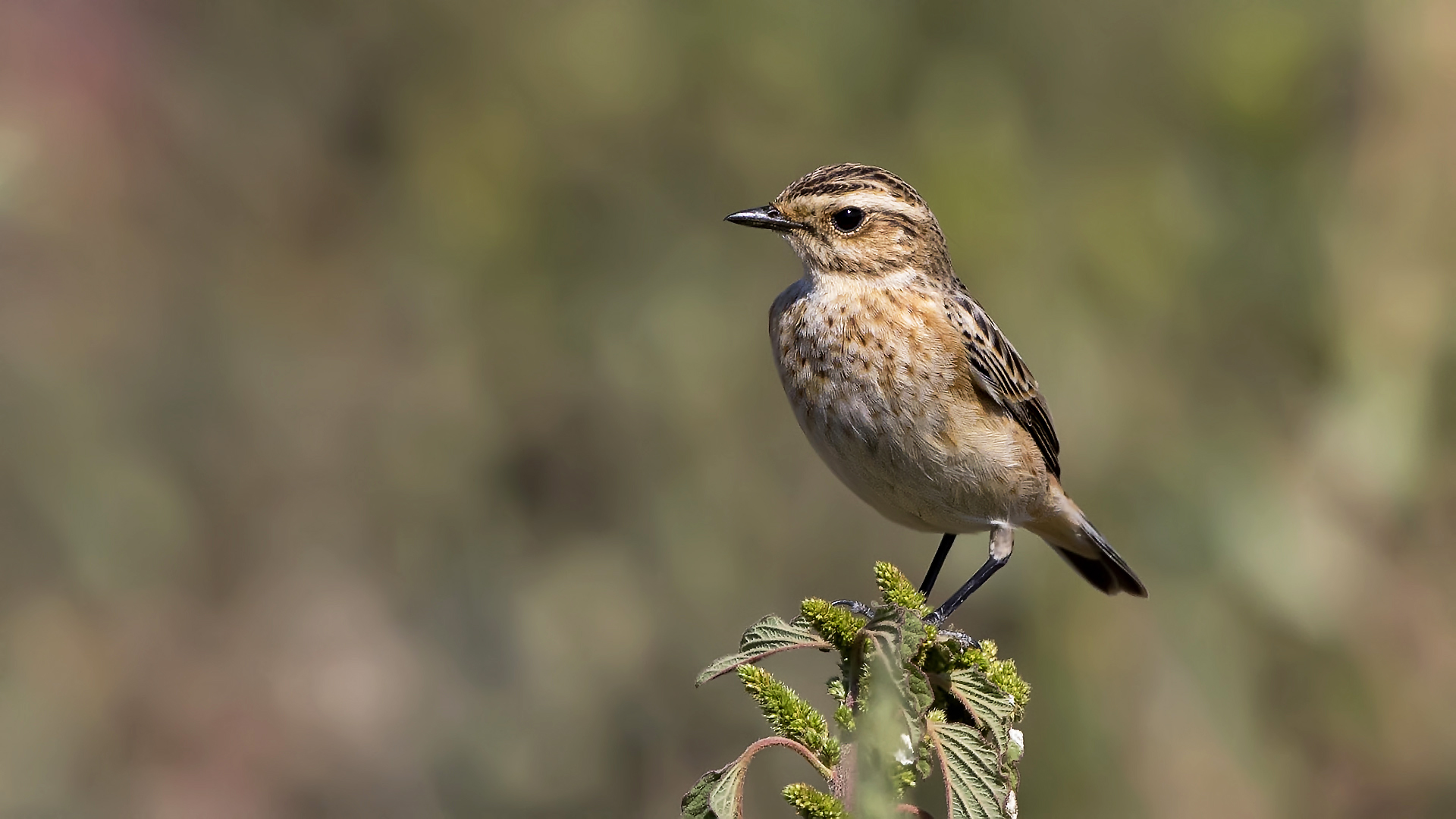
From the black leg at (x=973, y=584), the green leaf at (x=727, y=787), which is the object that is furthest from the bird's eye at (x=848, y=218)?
the green leaf at (x=727, y=787)

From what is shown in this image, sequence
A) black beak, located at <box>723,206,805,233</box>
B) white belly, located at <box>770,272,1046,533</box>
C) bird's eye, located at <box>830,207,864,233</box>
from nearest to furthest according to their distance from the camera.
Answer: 1. white belly, located at <box>770,272,1046,533</box>
2. black beak, located at <box>723,206,805,233</box>
3. bird's eye, located at <box>830,207,864,233</box>

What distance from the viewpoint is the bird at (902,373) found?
14.1 ft

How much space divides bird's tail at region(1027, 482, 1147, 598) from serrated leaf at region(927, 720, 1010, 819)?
7.96 feet

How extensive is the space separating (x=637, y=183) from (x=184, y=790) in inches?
144

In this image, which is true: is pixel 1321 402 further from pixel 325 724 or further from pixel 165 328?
pixel 165 328

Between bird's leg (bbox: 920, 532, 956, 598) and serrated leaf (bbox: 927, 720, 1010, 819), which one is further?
bird's leg (bbox: 920, 532, 956, 598)

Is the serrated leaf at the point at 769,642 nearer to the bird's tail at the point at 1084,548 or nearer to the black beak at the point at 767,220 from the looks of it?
the black beak at the point at 767,220

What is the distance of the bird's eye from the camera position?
181 inches

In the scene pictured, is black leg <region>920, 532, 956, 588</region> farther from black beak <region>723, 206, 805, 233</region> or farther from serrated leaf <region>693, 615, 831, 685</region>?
serrated leaf <region>693, 615, 831, 685</region>

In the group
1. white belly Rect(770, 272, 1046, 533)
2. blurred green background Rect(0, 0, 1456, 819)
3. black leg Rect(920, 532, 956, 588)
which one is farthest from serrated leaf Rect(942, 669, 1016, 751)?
blurred green background Rect(0, 0, 1456, 819)

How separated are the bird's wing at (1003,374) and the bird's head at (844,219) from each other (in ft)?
0.94

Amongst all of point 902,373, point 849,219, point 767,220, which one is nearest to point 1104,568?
point 902,373

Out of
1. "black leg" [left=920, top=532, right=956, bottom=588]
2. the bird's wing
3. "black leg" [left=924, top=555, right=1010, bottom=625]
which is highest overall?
the bird's wing

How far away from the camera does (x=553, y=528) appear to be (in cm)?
634
